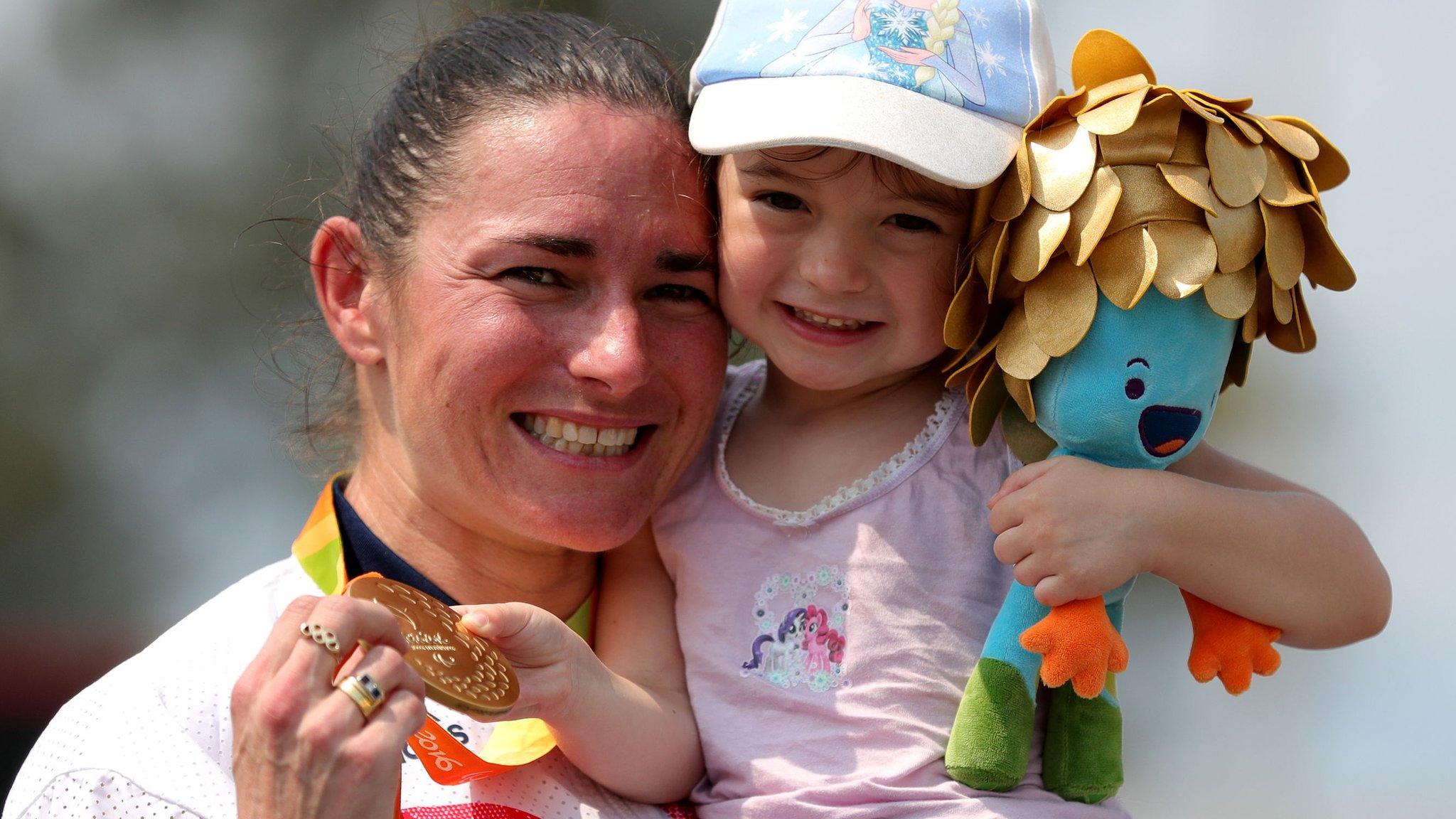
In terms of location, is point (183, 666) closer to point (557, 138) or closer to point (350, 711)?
point (350, 711)

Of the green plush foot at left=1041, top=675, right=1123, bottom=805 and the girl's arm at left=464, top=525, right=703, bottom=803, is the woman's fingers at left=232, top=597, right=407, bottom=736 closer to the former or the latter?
the girl's arm at left=464, top=525, right=703, bottom=803

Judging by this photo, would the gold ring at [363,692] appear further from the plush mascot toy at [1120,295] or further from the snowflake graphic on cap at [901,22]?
the snowflake graphic on cap at [901,22]

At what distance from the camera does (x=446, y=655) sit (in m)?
1.74

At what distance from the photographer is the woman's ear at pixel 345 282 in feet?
8.04

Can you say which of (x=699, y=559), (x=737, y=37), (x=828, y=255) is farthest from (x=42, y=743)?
(x=737, y=37)

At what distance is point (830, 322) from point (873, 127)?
333mm

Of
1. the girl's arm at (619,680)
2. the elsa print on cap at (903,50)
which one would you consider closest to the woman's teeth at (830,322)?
the elsa print on cap at (903,50)

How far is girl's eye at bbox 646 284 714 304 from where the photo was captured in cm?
231

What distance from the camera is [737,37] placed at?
7.44ft

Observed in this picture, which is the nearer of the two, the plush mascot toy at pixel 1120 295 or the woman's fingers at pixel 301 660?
the woman's fingers at pixel 301 660

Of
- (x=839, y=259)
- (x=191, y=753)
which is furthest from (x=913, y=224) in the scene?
(x=191, y=753)

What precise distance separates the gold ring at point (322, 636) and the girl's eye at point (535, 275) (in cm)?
80

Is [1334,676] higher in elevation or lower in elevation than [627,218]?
lower

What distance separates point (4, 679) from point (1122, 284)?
21.2 feet
